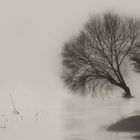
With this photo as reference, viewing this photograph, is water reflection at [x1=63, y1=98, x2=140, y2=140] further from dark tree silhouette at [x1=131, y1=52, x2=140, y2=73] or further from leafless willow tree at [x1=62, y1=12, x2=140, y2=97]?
dark tree silhouette at [x1=131, y1=52, x2=140, y2=73]

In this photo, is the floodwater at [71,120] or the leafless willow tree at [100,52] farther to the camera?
the leafless willow tree at [100,52]

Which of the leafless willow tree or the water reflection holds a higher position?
the leafless willow tree

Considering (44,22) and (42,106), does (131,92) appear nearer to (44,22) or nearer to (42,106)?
(42,106)

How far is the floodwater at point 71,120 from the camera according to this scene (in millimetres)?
2533

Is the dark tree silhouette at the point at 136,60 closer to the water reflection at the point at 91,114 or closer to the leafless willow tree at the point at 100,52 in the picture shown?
the leafless willow tree at the point at 100,52

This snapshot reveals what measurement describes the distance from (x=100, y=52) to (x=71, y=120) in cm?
51

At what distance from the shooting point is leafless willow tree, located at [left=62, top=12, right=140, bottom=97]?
9.07ft

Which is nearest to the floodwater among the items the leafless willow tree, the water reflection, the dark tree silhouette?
the water reflection

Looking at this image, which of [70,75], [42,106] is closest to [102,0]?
[70,75]

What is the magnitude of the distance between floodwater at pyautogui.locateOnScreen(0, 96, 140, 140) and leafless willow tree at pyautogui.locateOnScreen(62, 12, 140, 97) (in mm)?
113

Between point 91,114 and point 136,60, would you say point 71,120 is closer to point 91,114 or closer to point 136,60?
point 91,114

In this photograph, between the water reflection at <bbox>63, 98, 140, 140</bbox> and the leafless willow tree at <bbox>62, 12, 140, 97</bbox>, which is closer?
the water reflection at <bbox>63, 98, 140, 140</bbox>

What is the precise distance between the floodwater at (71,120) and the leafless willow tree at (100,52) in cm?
11

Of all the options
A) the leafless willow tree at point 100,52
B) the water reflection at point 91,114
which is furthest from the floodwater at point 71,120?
the leafless willow tree at point 100,52
